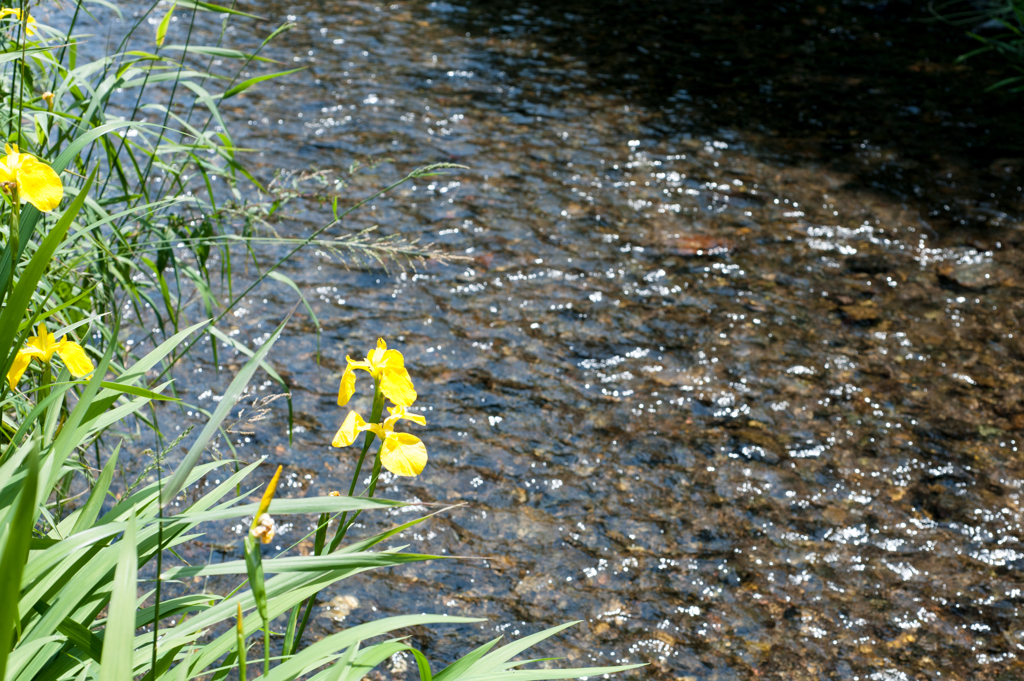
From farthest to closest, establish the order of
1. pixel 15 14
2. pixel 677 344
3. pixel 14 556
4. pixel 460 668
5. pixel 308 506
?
pixel 677 344 → pixel 15 14 → pixel 460 668 → pixel 308 506 → pixel 14 556

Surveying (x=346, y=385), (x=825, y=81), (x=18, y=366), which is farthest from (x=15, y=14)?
(x=825, y=81)

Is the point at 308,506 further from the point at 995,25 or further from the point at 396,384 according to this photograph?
the point at 995,25

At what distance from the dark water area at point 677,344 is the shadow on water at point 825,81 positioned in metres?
0.03

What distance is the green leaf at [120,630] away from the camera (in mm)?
687

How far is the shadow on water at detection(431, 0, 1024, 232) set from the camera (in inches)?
166

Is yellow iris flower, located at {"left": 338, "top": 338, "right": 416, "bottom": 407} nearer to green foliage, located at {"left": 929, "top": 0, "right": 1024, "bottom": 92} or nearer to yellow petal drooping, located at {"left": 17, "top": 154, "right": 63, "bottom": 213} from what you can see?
yellow petal drooping, located at {"left": 17, "top": 154, "right": 63, "bottom": 213}

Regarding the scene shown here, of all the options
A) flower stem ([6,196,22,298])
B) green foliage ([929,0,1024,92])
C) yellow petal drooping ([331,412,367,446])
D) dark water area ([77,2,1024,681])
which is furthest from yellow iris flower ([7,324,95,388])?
green foliage ([929,0,1024,92])

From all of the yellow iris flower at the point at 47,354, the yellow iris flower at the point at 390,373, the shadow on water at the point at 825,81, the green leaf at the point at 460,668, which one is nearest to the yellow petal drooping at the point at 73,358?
the yellow iris flower at the point at 47,354

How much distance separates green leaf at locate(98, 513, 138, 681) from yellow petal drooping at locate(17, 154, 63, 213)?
20.0 inches

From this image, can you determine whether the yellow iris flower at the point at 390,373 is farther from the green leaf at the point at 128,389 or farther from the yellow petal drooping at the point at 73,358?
the yellow petal drooping at the point at 73,358

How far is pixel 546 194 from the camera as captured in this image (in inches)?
150

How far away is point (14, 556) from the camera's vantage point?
2.23ft

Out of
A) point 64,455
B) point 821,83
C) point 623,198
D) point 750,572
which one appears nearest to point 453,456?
point 750,572

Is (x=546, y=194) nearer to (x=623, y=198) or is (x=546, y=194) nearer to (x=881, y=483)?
(x=623, y=198)
